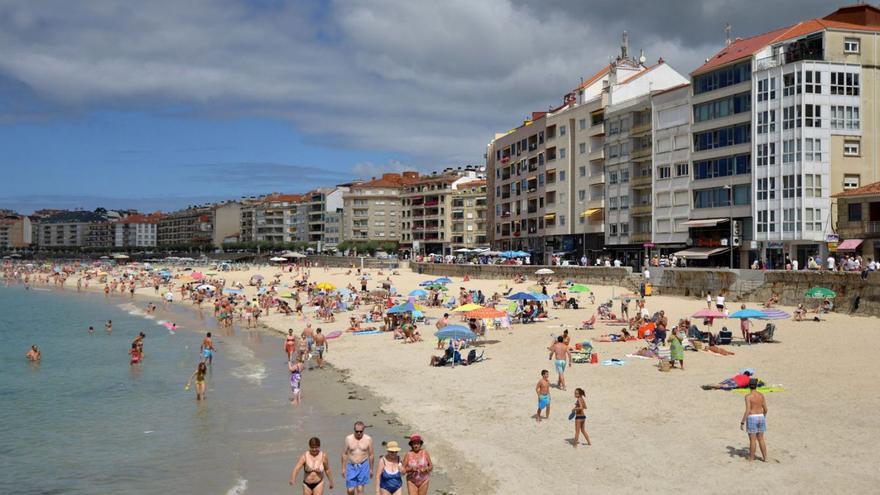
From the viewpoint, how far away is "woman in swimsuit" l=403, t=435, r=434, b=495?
31.4 feet

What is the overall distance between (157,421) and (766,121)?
38.3 m

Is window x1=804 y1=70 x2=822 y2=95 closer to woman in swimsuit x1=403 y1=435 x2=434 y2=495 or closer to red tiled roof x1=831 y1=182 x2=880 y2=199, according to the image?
red tiled roof x1=831 y1=182 x2=880 y2=199

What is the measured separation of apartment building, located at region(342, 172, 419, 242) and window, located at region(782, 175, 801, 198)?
8647cm

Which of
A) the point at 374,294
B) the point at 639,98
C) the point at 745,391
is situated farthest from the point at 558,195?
the point at 745,391

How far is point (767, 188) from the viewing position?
43.5 metres

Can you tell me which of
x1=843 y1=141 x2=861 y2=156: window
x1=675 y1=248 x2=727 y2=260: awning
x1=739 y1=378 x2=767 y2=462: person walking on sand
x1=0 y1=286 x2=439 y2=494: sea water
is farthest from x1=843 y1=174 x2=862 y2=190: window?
x1=739 y1=378 x2=767 y2=462: person walking on sand

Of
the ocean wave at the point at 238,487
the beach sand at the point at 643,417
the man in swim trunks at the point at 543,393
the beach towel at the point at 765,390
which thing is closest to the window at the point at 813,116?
the beach sand at the point at 643,417

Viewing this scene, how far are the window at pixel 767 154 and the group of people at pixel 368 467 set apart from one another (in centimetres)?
3915

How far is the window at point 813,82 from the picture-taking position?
1635 inches

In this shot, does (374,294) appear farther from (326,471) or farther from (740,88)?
(326,471)

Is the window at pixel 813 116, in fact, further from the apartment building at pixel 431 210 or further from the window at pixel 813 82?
the apartment building at pixel 431 210

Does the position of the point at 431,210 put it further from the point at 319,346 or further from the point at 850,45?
the point at 319,346

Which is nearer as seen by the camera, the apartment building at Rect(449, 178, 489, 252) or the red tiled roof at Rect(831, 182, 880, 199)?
the red tiled roof at Rect(831, 182, 880, 199)

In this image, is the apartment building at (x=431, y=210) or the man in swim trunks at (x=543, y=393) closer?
the man in swim trunks at (x=543, y=393)
